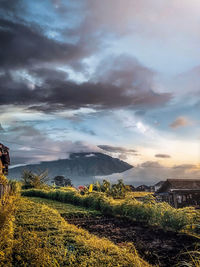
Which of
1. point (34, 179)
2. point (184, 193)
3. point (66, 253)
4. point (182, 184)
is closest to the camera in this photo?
point (66, 253)

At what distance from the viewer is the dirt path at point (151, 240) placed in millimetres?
4965

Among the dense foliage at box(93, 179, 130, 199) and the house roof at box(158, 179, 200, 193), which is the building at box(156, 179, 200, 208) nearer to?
the house roof at box(158, 179, 200, 193)

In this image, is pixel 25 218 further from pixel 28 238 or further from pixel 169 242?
pixel 169 242

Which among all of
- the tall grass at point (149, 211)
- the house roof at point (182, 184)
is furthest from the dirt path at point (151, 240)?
the house roof at point (182, 184)

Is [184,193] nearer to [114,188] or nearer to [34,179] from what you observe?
[114,188]

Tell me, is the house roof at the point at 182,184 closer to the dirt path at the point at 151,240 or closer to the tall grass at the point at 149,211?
the tall grass at the point at 149,211

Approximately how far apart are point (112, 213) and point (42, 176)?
1626 cm

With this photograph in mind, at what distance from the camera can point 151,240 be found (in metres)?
6.32

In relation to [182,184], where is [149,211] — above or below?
below

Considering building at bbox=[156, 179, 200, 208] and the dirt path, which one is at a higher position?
building at bbox=[156, 179, 200, 208]

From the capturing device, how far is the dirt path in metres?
4.96

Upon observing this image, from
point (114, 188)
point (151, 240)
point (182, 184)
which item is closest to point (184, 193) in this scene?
point (182, 184)

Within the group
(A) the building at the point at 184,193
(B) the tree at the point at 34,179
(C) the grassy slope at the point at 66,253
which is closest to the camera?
(C) the grassy slope at the point at 66,253

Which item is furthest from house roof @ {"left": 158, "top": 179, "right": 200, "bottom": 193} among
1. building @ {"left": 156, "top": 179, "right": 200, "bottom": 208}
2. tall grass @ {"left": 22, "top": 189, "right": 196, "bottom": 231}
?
tall grass @ {"left": 22, "top": 189, "right": 196, "bottom": 231}
